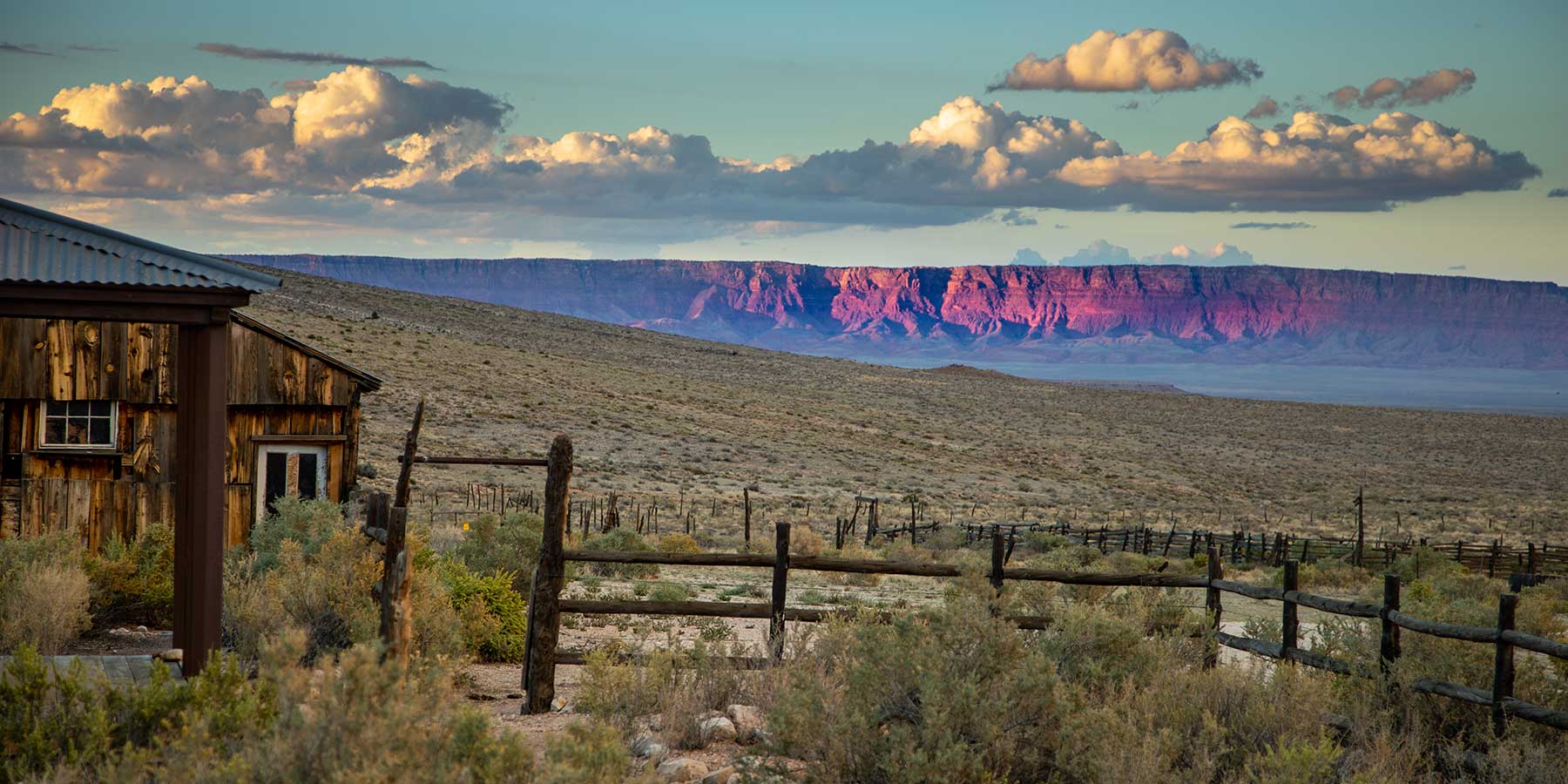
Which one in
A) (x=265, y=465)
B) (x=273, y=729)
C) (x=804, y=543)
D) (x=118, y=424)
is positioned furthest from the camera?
(x=804, y=543)

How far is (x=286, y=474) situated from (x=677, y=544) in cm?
710

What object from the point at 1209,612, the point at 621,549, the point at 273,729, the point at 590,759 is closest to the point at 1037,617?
the point at 1209,612

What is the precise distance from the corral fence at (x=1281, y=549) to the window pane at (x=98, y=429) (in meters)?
17.4

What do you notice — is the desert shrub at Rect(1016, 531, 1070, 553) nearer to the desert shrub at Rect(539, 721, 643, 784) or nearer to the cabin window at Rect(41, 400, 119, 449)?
the cabin window at Rect(41, 400, 119, 449)

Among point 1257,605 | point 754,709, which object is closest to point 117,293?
point 754,709

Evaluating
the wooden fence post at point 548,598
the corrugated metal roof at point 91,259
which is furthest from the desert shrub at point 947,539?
the corrugated metal roof at point 91,259

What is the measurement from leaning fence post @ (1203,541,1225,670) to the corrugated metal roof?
22.8 feet

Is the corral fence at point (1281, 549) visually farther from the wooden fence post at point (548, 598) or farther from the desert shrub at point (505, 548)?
the wooden fence post at point (548, 598)

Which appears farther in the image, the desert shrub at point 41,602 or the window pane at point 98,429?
the window pane at point 98,429

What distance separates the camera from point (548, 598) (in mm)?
8219

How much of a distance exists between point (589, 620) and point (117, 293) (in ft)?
22.1

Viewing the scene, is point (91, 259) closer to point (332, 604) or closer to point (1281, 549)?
point (332, 604)

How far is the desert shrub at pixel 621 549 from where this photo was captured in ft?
56.8

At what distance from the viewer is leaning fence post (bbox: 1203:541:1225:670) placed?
8703 millimetres
